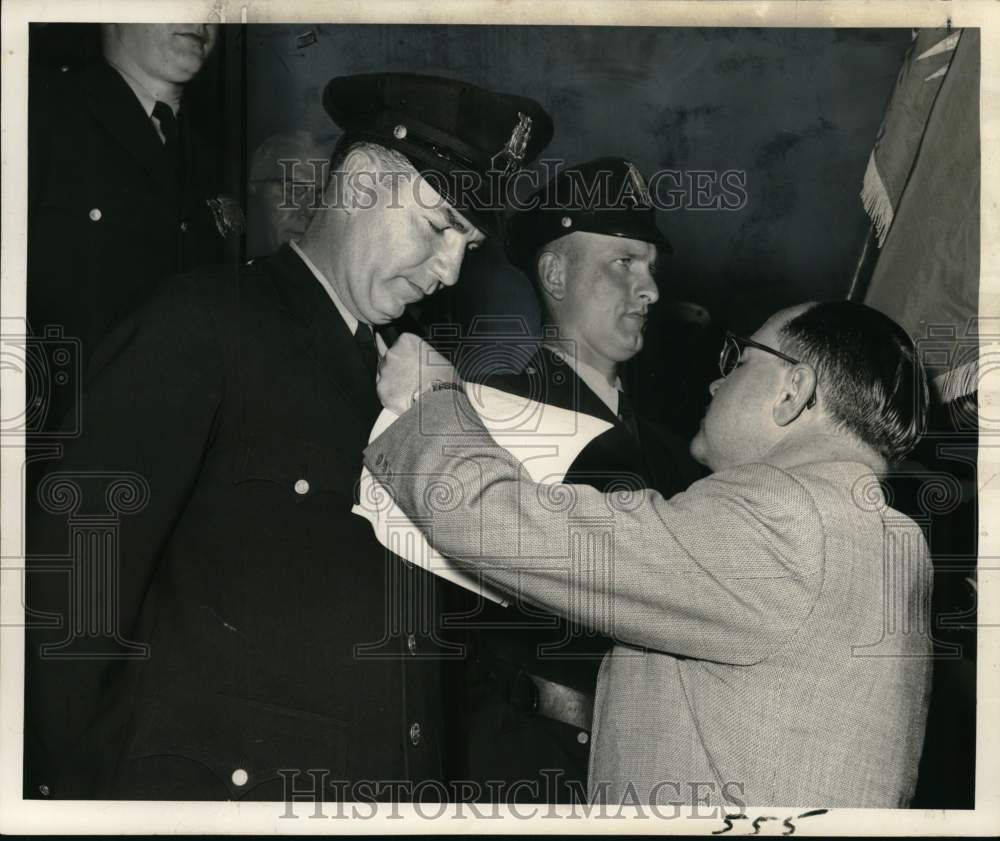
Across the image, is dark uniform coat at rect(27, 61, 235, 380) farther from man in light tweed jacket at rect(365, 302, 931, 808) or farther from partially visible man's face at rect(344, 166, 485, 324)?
man in light tweed jacket at rect(365, 302, 931, 808)

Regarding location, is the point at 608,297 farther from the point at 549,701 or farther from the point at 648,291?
the point at 549,701

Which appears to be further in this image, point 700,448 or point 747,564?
point 700,448

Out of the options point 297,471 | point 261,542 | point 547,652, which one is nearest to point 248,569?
point 261,542

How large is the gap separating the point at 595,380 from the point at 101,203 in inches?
43.6

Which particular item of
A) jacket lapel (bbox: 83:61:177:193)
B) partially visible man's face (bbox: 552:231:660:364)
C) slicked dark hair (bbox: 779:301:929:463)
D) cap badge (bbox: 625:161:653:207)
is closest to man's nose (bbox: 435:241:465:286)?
partially visible man's face (bbox: 552:231:660:364)

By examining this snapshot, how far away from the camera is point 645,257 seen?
249 cm

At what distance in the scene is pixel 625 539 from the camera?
237cm

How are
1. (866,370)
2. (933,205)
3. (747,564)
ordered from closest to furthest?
(747,564)
(866,370)
(933,205)

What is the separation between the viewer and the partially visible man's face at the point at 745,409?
7.95 ft

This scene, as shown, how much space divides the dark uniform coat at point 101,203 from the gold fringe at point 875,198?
1371 millimetres

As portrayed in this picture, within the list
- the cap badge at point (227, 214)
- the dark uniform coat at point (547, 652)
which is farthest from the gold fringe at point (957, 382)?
the cap badge at point (227, 214)

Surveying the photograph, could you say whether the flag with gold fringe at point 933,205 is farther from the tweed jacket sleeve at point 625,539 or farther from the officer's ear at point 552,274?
the officer's ear at point 552,274

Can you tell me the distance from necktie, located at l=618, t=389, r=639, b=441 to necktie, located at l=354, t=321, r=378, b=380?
0.51 metres

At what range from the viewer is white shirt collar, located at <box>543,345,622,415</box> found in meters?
2.48
